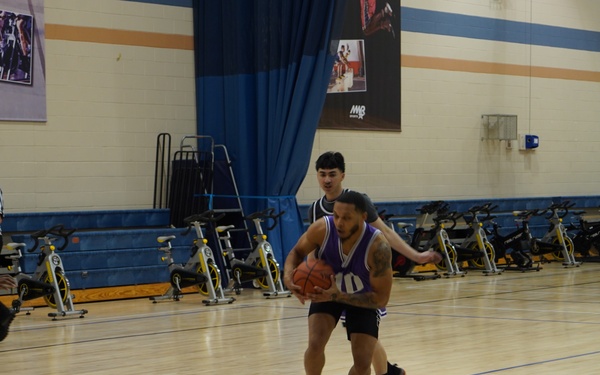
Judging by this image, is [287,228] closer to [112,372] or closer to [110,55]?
[110,55]

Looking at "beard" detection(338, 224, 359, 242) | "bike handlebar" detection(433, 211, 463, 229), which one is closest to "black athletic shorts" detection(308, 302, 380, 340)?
"beard" detection(338, 224, 359, 242)

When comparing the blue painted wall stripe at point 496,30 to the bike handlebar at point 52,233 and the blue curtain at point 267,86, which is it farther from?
the bike handlebar at point 52,233

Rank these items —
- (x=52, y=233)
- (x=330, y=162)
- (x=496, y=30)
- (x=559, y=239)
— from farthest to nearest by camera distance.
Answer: (x=496, y=30) → (x=559, y=239) → (x=52, y=233) → (x=330, y=162)

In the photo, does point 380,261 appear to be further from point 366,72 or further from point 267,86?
point 366,72

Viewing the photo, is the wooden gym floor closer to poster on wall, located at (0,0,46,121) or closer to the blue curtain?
the blue curtain

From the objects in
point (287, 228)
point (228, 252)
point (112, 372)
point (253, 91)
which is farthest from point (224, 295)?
point (112, 372)

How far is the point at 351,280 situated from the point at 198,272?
667cm

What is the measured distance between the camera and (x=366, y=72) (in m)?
15.5

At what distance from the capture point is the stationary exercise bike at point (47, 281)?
10555mm

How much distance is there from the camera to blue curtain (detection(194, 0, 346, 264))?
12.9 meters

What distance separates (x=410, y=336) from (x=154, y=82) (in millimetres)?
6148

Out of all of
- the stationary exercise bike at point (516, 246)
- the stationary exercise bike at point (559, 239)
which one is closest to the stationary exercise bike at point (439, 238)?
the stationary exercise bike at point (516, 246)

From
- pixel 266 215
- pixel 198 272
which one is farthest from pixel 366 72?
pixel 198 272

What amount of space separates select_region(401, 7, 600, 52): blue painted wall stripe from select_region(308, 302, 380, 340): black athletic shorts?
37.0ft
